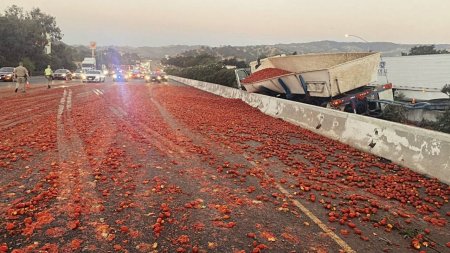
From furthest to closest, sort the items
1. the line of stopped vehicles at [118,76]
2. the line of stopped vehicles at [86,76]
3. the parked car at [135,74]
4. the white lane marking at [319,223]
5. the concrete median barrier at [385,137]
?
1. the parked car at [135,74]
2. the line of stopped vehicles at [118,76]
3. the line of stopped vehicles at [86,76]
4. the concrete median barrier at [385,137]
5. the white lane marking at [319,223]

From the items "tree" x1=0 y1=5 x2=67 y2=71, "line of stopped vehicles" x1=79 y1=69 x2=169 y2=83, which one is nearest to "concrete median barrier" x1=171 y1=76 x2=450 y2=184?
"line of stopped vehicles" x1=79 y1=69 x2=169 y2=83

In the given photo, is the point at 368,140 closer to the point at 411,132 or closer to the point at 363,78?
the point at 411,132

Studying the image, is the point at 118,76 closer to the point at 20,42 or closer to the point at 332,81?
the point at 20,42

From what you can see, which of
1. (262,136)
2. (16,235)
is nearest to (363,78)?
(262,136)

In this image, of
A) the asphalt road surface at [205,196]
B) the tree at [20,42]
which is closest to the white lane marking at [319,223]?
the asphalt road surface at [205,196]

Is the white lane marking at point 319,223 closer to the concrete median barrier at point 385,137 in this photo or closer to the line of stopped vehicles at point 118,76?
the concrete median barrier at point 385,137
